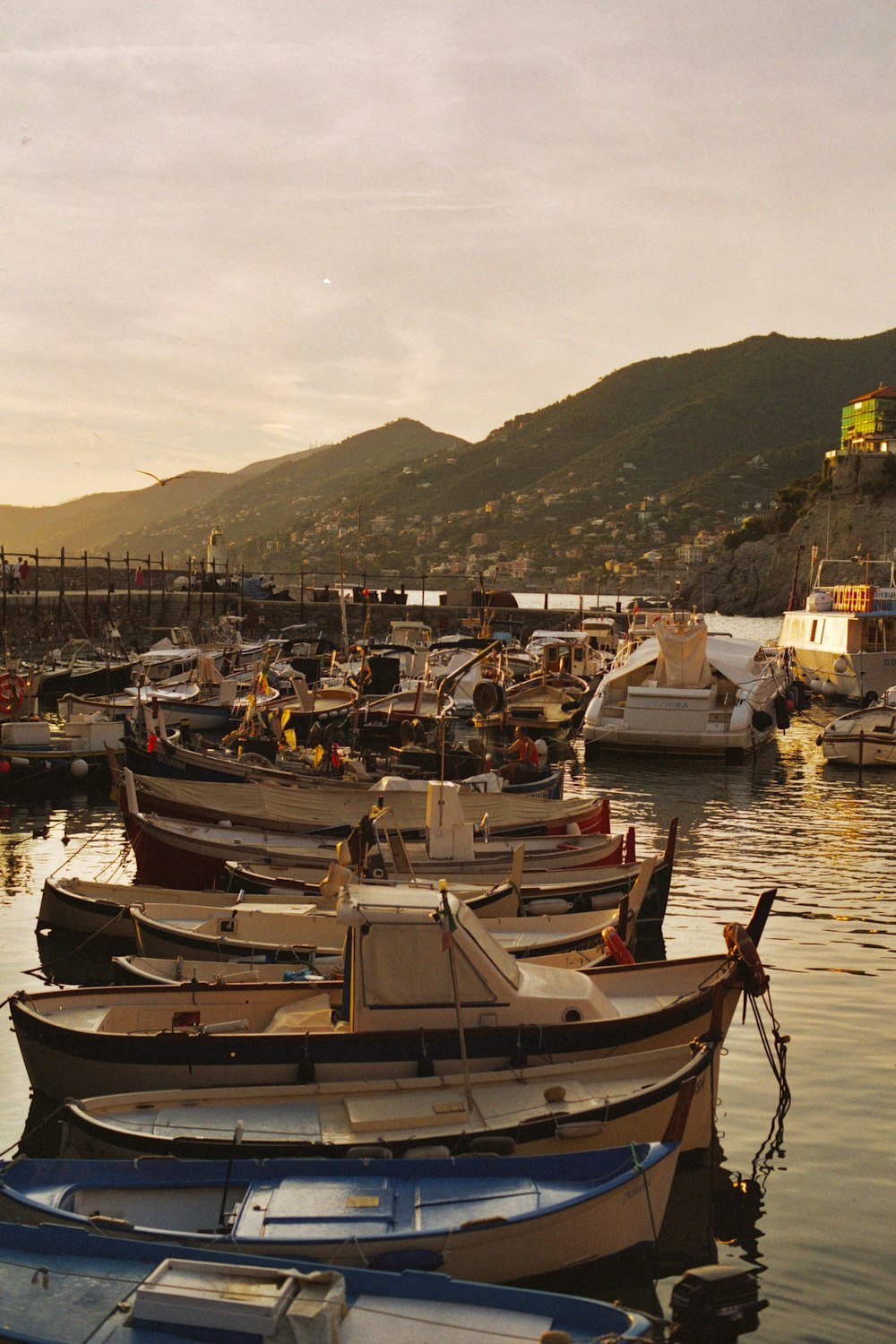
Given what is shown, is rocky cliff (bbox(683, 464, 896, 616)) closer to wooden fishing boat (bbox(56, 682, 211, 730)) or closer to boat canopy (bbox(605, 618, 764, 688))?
boat canopy (bbox(605, 618, 764, 688))

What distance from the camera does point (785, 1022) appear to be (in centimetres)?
1694

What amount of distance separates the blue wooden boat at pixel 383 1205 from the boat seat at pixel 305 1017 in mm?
2484

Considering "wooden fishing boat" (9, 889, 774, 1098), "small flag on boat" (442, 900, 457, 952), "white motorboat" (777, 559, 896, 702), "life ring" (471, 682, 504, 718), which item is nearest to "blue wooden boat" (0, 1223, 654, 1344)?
"wooden fishing boat" (9, 889, 774, 1098)

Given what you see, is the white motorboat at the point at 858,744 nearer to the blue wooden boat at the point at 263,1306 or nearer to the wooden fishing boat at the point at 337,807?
the wooden fishing boat at the point at 337,807

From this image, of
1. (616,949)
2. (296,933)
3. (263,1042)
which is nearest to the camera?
(263,1042)

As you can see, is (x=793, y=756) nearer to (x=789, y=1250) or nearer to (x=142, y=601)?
(x=789, y=1250)

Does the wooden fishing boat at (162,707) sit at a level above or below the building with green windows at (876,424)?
below

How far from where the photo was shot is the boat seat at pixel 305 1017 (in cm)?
1288

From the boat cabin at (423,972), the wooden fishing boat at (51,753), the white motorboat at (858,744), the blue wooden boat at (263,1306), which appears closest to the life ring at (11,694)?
the wooden fishing boat at (51,753)

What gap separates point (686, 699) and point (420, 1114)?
33.6 m

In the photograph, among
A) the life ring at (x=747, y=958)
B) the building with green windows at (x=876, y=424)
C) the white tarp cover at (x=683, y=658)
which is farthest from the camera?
the building with green windows at (x=876, y=424)

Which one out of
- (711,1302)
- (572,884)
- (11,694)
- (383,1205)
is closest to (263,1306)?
(383,1205)

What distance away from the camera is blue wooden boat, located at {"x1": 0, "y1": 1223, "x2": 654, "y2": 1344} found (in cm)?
756

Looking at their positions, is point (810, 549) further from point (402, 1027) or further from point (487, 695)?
point (402, 1027)
